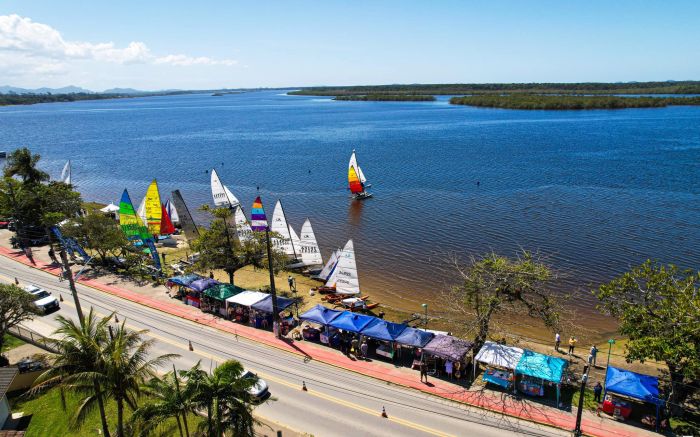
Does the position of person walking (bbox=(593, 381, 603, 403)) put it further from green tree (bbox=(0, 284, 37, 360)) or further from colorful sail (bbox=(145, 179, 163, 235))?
colorful sail (bbox=(145, 179, 163, 235))

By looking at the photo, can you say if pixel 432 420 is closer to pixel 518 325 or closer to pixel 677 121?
pixel 518 325

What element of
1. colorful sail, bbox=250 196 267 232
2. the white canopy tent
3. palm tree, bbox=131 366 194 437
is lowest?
the white canopy tent

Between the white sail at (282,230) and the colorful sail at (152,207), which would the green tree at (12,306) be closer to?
the white sail at (282,230)

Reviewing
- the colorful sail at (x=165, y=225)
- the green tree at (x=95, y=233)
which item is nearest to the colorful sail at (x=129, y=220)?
the green tree at (x=95, y=233)

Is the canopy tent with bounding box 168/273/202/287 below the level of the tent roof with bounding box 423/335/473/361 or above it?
below

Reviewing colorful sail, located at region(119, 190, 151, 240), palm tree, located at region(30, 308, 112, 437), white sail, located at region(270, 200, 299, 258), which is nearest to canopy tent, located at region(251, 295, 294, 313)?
white sail, located at region(270, 200, 299, 258)

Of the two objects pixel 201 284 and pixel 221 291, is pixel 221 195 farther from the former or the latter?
pixel 221 291
